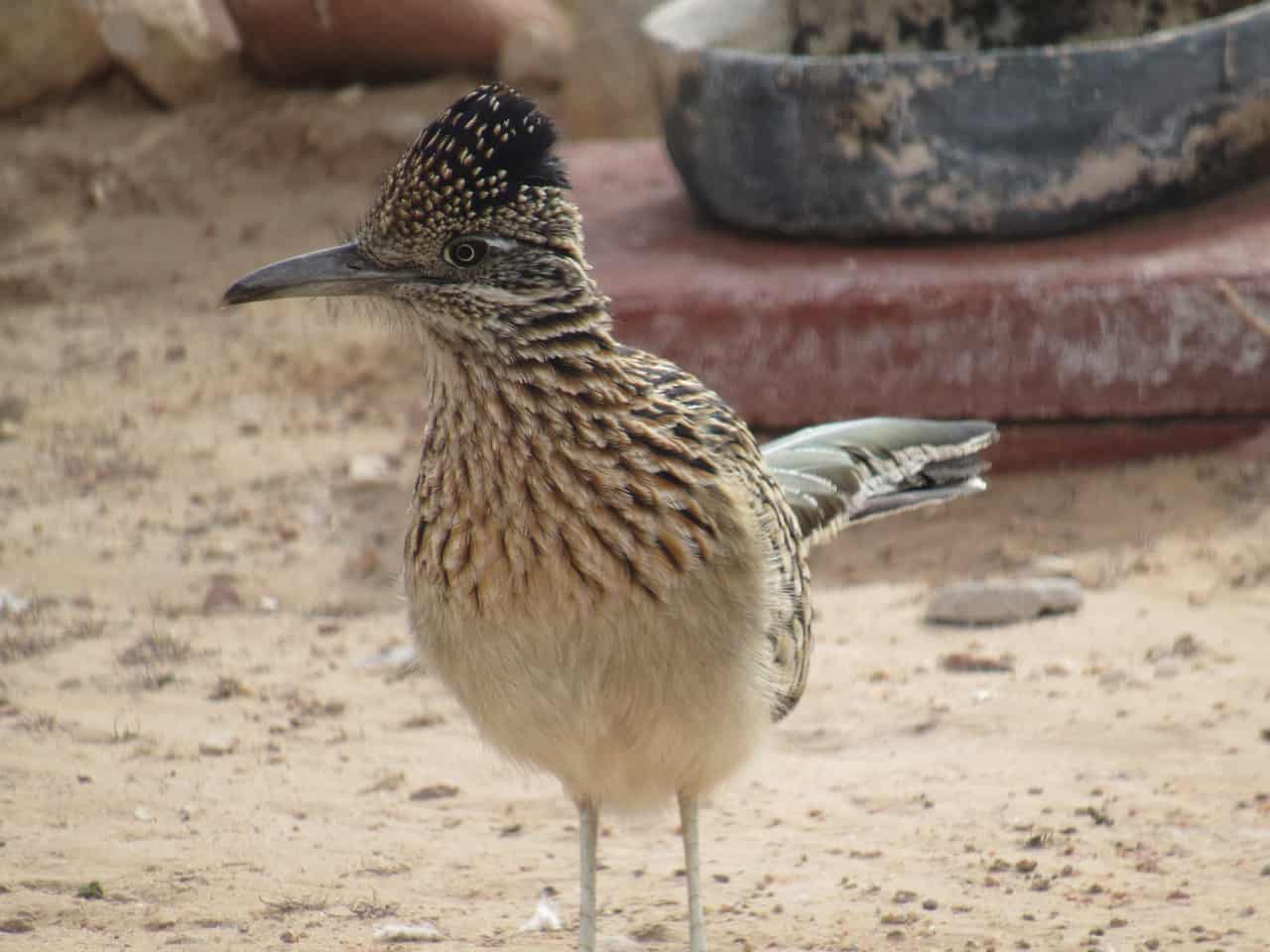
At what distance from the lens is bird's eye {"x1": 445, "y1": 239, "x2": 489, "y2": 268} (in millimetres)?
3625

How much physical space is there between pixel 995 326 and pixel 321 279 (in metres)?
3.85

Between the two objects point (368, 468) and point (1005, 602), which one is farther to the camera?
point (368, 468)

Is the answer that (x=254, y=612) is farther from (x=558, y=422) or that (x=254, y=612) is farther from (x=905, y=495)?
(x=558, y=422)

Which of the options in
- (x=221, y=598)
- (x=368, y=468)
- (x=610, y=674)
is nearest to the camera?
(x=610, y=674)

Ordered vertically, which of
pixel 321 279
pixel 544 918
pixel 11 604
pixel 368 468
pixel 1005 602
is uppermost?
pixel 321 279

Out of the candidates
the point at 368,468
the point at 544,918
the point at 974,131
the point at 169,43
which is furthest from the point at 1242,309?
the point at 169,43

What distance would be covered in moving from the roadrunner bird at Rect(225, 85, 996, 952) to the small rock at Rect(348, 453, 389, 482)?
3664 mm

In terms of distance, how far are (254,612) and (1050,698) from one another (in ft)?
9.22

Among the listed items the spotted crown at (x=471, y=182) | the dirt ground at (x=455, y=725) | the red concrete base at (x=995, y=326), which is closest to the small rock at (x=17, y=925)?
the dirt ground at (x=455, y=725)

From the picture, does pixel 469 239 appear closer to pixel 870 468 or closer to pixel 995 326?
pixel 870 468

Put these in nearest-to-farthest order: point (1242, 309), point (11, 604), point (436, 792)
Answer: point (436, 792)
point (11, 604)
point (1242, 309)

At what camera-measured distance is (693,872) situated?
4.17 m

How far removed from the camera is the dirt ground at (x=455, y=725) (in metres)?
4.38

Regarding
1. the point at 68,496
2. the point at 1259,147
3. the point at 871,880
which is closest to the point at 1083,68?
the point at 1259,147
